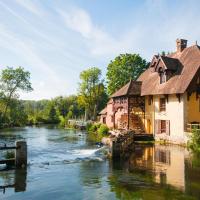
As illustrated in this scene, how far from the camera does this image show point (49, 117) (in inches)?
3846

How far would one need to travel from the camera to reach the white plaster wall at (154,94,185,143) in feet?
109

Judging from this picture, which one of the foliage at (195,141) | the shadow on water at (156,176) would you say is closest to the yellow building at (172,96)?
the foliage at (195,141)

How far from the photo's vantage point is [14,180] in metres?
18.0

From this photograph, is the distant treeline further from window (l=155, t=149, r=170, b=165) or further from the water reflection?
the water reflection

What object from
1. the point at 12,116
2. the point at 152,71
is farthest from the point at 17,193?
the point at 12,116

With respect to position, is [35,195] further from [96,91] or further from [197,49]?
[96,91]

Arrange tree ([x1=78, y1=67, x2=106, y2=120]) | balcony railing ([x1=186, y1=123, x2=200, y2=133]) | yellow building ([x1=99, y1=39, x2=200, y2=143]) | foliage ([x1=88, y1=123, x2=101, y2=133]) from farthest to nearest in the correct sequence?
tree ([x1=78, y1=67, x2=106, y2=120]) < foliage ([x1=88, y1=123, x2=101, y2=133]) < yellow building ([x1=99, y1=39, x2=200, y2=143]) < balcony railing ([x1=186, y1=123, x2=200, y2=133])

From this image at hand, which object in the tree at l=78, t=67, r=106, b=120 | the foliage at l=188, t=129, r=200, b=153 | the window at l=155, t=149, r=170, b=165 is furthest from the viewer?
the tree at l=78, t=67, r=106, b=120

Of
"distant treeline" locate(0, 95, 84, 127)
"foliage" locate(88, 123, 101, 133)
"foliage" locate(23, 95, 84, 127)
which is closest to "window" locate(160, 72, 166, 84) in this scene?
"foliage" locate(88, 123, 101, 133)

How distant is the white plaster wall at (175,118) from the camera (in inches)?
1308

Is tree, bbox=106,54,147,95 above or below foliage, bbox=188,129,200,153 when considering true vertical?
above

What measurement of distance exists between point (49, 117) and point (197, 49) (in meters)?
67.9

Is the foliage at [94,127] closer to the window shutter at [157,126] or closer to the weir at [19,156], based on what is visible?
the window shutter at [157,126]

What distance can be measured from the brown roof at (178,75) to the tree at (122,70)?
20297mm
